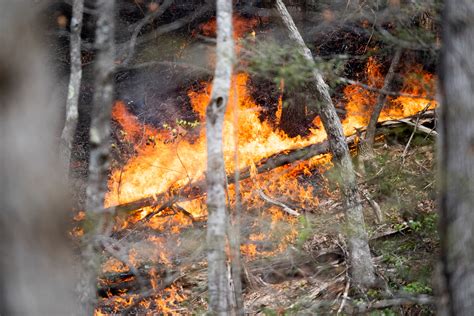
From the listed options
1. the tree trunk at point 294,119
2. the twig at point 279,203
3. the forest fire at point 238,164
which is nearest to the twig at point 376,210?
the forest fire at point 238,164

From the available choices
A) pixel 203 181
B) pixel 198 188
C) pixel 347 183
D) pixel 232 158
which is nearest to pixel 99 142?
pixel 347 183

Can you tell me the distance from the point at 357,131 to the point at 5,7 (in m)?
7.83

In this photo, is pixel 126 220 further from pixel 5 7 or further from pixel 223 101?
pixel 5 7

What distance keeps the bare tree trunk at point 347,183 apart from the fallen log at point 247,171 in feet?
8.83

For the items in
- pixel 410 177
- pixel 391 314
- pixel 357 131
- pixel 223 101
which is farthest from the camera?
pixel 357 131

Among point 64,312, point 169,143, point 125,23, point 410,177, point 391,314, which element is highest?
point 125,23

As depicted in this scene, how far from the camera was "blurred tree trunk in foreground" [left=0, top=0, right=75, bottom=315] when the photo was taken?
282cm

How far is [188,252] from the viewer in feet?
29.9

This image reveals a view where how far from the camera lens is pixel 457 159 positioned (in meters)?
4.02

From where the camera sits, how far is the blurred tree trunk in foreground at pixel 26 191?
282 centimetres

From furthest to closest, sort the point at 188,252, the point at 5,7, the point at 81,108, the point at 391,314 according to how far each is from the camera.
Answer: the point at 81,108, the point at 188,252, the point at 391,314, the point at 5,7

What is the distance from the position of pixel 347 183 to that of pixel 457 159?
313 cm

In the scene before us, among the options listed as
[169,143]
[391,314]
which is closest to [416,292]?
[391,314]

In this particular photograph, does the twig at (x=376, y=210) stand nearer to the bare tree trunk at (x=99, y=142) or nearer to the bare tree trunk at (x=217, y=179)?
the bare tree trunk at (x=217, y=179)
